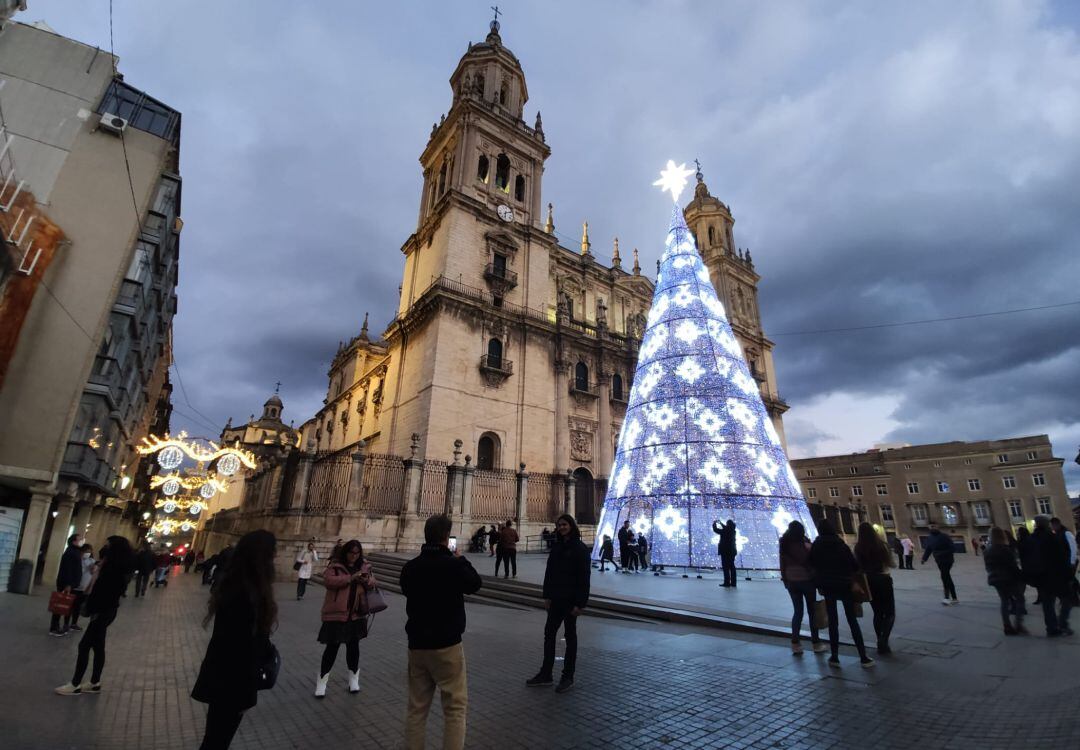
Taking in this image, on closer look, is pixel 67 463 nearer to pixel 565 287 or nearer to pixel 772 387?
pixel 565 287

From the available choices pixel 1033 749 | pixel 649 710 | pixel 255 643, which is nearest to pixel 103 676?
pixel 255 643

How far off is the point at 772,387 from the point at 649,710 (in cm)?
4231

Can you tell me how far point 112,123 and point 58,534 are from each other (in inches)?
528

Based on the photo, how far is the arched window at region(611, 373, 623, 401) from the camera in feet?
95.8

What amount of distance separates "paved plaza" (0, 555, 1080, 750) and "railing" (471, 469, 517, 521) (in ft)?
42.0

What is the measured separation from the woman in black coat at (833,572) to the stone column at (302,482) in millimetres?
15577

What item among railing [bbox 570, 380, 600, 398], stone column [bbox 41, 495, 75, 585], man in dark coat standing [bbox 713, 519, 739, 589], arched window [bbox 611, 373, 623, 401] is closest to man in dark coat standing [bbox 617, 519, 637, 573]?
man in dark coat standing [bbox 713, 519, 739, 589]

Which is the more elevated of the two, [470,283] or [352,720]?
[470,283]

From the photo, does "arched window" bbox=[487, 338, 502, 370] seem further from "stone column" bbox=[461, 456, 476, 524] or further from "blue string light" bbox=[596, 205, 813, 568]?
"blue string light" bbox=[596, 205, 813, 568]

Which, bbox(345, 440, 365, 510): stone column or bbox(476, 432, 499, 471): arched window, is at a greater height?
bbox(476, 432, 499, 471): arched window

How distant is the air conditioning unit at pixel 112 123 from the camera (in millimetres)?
16234

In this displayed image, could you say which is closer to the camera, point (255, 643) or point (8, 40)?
point (255, 643)

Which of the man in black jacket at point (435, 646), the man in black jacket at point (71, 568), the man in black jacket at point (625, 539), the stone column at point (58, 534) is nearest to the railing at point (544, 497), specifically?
the man in black jacket at point (625, 539)

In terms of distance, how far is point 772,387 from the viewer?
4141 centimetres
